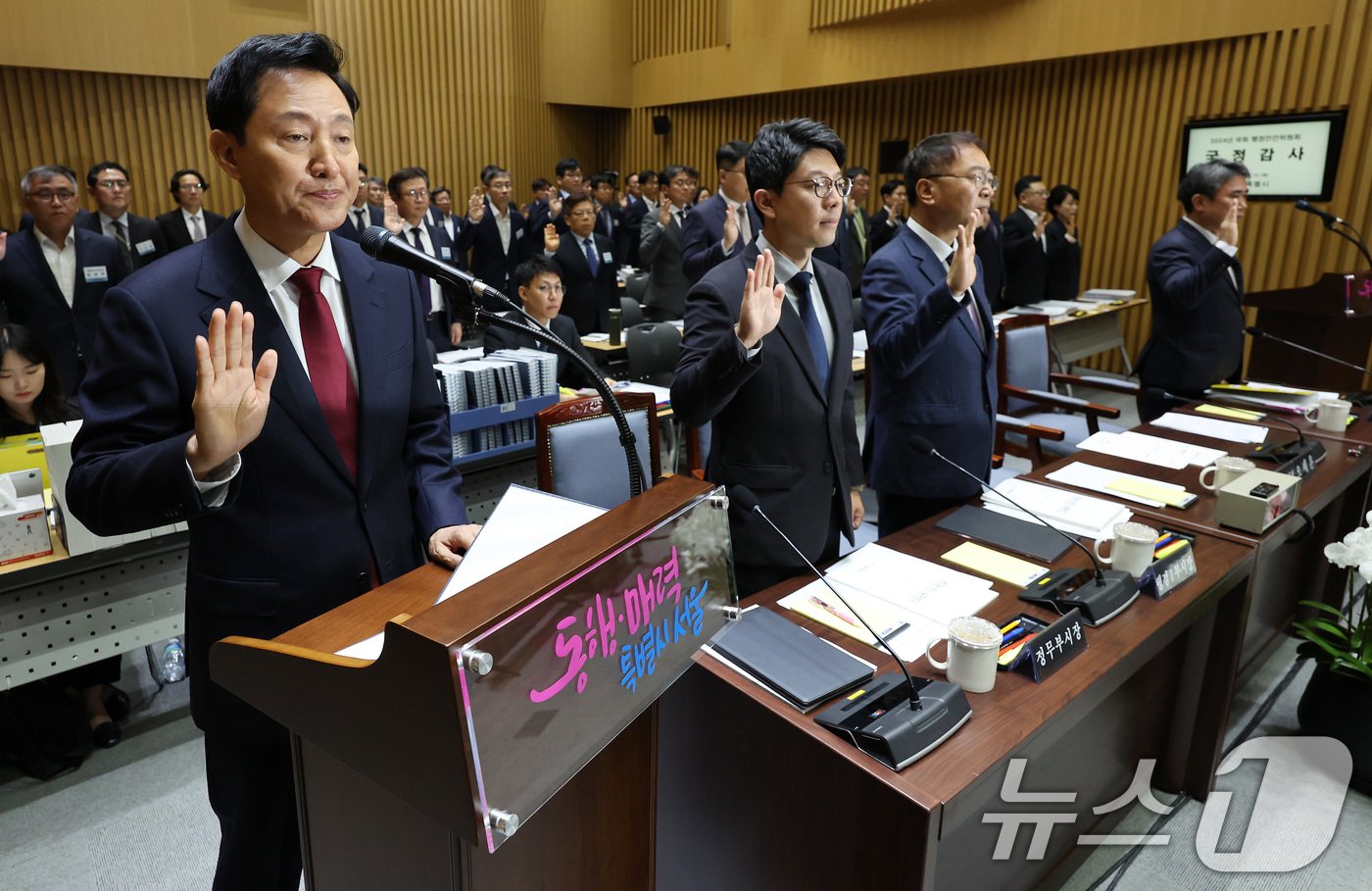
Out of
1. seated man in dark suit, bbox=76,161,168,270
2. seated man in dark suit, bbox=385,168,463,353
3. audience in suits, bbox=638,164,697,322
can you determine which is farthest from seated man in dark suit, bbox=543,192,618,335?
seated man in dark suit, bbox=76,161,168,270

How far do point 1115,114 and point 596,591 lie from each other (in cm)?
838

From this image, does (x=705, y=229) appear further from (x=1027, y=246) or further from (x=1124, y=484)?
(x=1027, y=246)

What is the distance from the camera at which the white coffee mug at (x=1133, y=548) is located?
182 centimetres

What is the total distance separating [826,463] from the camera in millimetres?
2088

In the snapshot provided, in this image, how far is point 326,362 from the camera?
128 cm

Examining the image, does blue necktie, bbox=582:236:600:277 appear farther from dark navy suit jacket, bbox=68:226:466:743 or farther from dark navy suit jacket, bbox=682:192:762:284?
dark navy suit jacket, bbox=68:226:466:743

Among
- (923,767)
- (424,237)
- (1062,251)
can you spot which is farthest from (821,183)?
(1062,251)

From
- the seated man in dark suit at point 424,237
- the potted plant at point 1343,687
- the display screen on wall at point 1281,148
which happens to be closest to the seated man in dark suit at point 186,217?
the seated man in dark suit at point 424,237

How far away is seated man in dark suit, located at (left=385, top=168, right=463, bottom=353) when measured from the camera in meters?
5.33

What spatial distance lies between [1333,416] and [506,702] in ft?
11.2

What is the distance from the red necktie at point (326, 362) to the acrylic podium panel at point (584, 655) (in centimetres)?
61

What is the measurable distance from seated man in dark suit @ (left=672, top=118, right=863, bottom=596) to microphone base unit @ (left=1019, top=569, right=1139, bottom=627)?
54 cm

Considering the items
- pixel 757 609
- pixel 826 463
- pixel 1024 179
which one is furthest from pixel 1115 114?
pixel 757 609

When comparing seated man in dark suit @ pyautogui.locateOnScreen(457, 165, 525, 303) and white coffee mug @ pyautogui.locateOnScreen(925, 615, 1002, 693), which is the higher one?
seated man in dark suit @ pyautogui.locateOnScreen(457, 165, 525, 303)
